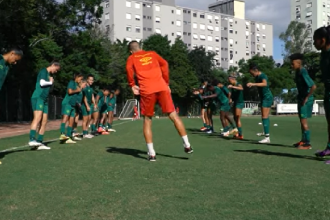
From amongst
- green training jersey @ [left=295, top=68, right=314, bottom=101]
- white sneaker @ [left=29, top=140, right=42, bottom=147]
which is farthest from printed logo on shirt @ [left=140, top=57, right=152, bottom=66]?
green training jersey @ [left=295, top=68, right=314, bottom=101]

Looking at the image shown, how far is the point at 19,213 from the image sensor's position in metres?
3.57

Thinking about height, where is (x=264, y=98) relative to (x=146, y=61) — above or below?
below

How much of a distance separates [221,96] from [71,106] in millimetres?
5581

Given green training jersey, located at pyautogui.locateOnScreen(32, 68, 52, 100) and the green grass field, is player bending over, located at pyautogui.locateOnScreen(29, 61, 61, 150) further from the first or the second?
the green grass field

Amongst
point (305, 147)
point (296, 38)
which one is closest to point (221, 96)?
point (305, 147)

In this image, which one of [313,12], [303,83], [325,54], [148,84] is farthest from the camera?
[313,12]

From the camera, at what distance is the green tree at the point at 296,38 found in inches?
3361

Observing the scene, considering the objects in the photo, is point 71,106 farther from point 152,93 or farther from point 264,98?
point 264,98

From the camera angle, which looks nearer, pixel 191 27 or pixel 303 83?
pixel 303 83

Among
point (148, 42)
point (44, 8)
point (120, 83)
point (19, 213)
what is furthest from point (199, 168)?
→ point (148, 42)

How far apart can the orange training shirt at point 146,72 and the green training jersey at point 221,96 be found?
7.42 meters

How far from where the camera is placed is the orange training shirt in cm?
696

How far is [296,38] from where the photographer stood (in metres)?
86.1

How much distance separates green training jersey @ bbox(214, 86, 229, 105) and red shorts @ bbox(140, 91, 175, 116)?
743cm
